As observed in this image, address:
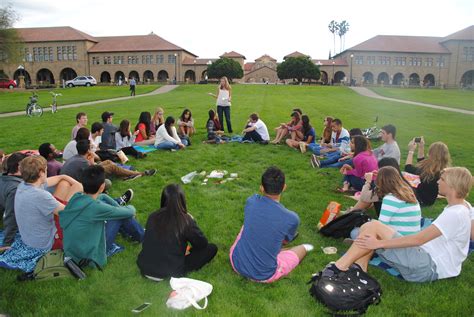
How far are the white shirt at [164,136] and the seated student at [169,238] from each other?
7.31m

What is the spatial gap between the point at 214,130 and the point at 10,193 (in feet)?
30.5

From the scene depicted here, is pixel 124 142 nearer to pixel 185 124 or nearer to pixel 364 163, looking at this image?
pixel 185 124

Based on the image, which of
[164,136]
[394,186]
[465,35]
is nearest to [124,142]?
[164,136]

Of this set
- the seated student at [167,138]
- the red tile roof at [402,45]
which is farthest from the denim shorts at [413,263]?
the red tile roof at [402,45]

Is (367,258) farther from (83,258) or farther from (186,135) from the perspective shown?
(186,135)

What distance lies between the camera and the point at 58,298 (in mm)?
3883

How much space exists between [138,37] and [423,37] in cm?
6012

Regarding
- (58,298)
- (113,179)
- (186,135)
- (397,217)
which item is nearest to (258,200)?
(397,217)

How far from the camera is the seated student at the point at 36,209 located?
14.7ft

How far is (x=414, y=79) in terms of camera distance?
78.9m

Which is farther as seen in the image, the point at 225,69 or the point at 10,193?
the point at 225,69

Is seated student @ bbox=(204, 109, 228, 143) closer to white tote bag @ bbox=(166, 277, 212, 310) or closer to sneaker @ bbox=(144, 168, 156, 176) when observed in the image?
sneaker @ bbox=(144, 168, 156, 176)

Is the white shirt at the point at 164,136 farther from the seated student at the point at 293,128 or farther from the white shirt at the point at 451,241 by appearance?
the white shirt at the point at 451,241

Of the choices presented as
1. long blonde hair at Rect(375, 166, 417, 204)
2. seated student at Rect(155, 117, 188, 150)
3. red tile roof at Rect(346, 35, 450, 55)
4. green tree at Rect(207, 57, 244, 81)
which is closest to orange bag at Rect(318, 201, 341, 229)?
long blonde hair at Rect(375, 166, 417, 204)
